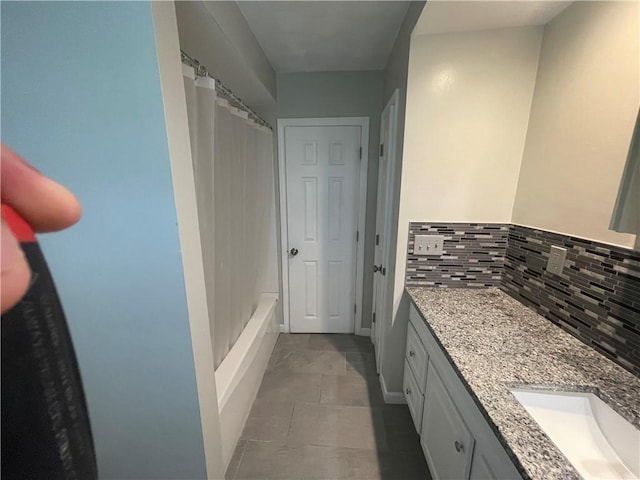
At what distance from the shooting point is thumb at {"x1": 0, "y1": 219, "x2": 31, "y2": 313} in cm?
22

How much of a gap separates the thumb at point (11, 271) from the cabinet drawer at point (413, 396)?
4.96ft

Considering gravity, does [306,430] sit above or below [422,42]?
below

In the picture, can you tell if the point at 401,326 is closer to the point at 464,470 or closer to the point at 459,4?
the point at 464,470

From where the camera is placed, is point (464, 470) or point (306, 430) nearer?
point (464, 470)

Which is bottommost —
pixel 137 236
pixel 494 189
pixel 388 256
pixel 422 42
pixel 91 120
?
pixel 388 256

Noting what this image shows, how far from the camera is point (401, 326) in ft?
5.25

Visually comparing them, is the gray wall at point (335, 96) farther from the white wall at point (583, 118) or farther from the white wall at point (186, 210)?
the white wall at point (186, 210)

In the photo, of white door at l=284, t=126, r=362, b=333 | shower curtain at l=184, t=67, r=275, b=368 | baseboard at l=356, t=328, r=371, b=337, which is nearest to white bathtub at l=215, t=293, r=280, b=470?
shower curtain at l=184, t=67, r=275, b=368

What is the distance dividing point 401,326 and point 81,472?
5.10 ft

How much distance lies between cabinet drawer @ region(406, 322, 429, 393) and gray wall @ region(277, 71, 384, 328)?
4.71 feet

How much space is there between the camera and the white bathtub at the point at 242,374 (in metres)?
1.31

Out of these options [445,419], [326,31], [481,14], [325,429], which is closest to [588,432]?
[445,419]

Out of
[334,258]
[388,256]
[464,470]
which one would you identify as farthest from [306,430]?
[334,258]

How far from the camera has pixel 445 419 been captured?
3.28 ft
